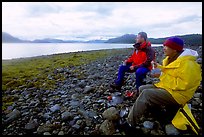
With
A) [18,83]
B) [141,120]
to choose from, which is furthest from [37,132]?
[18,83]

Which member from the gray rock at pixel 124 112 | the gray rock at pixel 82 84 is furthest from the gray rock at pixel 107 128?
the gray rock at pixel 82 84

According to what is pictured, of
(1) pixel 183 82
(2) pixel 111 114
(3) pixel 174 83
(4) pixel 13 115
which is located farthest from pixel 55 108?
(1) pixel 183 82

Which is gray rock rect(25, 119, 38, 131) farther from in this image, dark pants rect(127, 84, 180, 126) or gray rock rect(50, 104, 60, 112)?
dark pants rect(127, 84, 180, 126)

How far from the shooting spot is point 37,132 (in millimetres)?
6191

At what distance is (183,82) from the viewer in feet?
19.0

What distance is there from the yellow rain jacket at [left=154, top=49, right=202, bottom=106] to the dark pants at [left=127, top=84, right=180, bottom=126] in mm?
138

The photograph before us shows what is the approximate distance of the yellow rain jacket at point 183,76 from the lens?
577 cm

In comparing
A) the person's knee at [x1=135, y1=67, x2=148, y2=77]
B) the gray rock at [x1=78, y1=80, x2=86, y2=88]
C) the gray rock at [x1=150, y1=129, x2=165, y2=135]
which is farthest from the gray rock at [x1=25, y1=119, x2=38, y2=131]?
the gray rock at [x1=78, y1=80, x2=86, y2=88]

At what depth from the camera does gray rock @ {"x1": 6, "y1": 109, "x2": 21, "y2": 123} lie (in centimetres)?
700

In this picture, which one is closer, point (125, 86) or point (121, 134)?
point (121, 134)

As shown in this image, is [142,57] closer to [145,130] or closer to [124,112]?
[124,112]

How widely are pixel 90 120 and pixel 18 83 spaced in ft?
18.3

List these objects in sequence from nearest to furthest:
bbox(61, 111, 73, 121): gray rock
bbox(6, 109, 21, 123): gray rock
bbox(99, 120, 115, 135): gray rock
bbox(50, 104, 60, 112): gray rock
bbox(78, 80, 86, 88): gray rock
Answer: bbox(99, 120, 115, 135): gray rock → bbox(61, 111, 73, 121): gray rock → bbox(6, 109, 21, 123): gray rock → bbox(50, 104, 60, 112): gray rock → bbox(78, 80, 86, 88): gray rock

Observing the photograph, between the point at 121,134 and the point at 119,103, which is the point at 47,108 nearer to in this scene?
the point at 119,103
